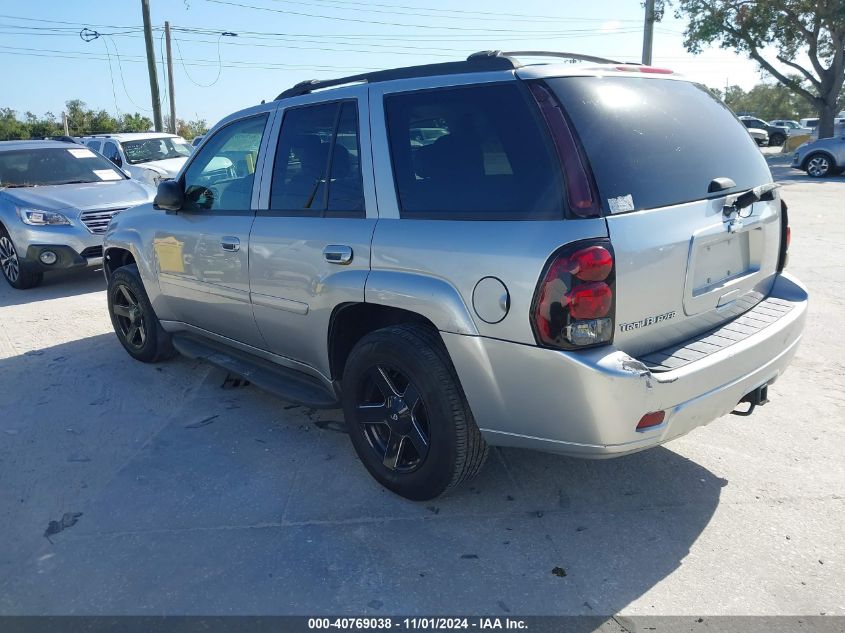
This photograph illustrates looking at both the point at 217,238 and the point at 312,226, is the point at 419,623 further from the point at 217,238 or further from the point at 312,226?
the point at 217,238

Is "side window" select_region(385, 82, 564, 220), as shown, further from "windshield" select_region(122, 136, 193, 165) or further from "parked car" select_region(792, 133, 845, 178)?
"parked car" select_region(792, 133, 845, 178)

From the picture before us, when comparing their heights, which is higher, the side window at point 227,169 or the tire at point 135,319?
the side window at point 227,169

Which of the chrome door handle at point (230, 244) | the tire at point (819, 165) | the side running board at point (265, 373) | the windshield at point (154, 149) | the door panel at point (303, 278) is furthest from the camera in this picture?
the tire at point (819, 165)

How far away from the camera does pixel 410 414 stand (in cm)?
320

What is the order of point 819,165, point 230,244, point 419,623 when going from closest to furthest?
point 419,623 < point 230,244 < point 819,165

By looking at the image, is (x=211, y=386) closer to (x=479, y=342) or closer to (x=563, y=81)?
(x=479, y=342)

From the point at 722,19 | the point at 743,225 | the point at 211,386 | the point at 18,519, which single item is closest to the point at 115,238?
the point at 211,386

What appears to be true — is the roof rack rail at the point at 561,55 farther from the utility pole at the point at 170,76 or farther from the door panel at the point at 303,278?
the utility pole at the point at 170,76

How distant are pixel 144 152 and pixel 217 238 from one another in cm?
1240

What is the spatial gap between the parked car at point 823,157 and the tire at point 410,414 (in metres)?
20.4

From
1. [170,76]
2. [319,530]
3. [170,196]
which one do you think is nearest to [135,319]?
[170,196]

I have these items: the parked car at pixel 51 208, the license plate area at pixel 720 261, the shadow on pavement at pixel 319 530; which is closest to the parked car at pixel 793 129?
the parked car at pixel 51 208

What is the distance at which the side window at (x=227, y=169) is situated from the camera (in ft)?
13.5

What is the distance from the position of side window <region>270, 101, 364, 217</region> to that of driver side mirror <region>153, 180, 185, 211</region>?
86cm
